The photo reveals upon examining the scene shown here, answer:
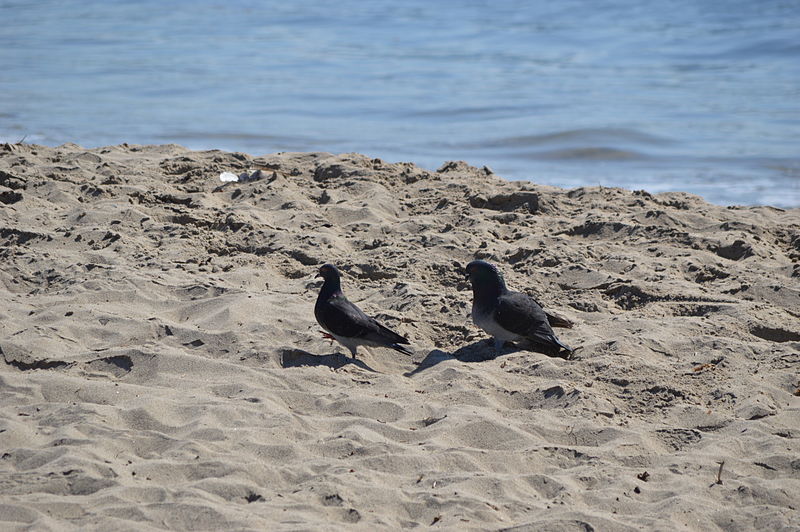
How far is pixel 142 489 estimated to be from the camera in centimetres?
377

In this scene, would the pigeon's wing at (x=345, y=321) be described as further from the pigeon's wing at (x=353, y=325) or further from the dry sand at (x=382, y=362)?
the dry sand at (x=382, y=362)

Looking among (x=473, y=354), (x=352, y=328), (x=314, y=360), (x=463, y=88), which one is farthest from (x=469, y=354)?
(x=463, y=88)

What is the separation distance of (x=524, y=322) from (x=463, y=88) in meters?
13.0

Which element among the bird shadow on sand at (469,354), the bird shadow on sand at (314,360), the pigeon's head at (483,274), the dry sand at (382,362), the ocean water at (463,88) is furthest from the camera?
the ocean water at (463,88)

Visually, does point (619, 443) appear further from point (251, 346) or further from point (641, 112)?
point (641, 112)

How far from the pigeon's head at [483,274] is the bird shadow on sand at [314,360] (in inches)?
33.6

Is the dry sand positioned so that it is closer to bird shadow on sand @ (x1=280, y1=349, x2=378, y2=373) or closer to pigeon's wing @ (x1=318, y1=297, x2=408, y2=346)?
bird shadow on sand @ (x1=280, y1=349, x2=378, y2=373)

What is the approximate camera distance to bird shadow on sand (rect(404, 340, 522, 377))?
545cm

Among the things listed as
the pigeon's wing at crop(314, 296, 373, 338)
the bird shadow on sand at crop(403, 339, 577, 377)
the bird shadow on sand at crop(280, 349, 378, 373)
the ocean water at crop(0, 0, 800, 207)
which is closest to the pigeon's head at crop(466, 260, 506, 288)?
the bird shadow on sand at crop(403, 339, 577, 377)

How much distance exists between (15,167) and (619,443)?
6242mm

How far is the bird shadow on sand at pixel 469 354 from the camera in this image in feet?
17.9

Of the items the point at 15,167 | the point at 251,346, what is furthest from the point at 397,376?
the point at 15,167

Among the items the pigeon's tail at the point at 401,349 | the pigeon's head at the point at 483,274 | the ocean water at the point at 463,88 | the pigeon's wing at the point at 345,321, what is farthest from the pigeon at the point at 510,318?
the ocean water at the point at 463,88

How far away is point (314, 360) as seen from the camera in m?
5.41
